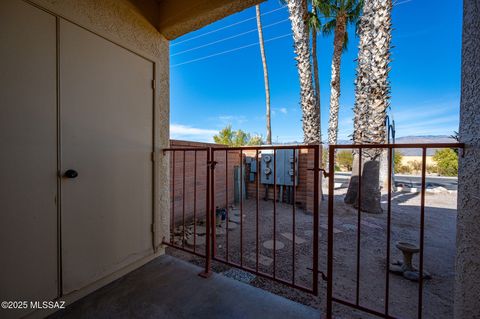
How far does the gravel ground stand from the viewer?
5.98 ft

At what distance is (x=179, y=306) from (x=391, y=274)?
2400 millimetres

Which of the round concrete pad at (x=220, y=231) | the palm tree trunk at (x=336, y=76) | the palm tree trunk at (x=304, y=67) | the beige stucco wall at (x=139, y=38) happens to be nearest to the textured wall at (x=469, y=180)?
the beige stucco wall at (x=139, y=38)

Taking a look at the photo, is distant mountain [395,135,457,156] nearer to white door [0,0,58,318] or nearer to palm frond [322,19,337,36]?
white door [0,0,58,318]

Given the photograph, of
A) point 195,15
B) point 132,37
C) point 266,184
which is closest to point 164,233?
point 132,37

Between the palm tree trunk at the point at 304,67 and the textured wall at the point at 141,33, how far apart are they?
14.9 ft

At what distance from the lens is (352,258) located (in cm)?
267

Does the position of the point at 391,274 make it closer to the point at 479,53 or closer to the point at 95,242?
the point at 479,53

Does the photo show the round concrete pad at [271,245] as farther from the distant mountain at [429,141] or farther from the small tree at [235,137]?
the small tree at [235,137]

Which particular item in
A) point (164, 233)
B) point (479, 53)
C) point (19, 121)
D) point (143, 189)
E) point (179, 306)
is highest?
point (479, 53)

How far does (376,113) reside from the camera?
4.90 meters

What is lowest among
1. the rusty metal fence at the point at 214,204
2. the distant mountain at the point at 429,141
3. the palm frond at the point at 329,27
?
the rusty metal fence at the point at 214,204

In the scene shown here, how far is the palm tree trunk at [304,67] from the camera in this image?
5.57m

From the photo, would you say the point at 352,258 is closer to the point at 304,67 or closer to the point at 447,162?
the point at 304,67

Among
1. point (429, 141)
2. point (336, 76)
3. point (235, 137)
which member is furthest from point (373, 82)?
point (235, 137)
